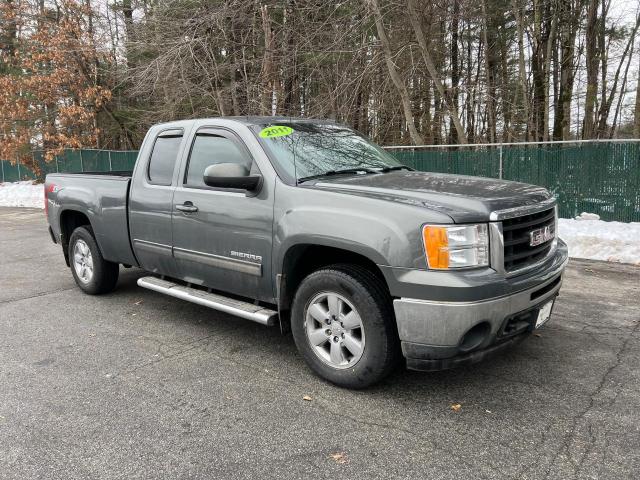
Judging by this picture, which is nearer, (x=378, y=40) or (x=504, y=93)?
(x=378, y=40)

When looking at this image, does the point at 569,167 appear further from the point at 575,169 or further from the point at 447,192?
the point at 447,192

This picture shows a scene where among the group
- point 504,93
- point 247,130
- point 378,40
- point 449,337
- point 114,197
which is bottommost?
point 449,337

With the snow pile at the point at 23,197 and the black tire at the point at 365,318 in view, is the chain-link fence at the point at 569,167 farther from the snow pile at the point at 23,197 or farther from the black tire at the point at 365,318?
the snow pile at the point at 23,197

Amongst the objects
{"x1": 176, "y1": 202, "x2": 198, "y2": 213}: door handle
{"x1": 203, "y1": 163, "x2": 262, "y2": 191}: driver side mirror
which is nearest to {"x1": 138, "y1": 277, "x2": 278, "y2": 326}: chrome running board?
{"x1": 176, "y1": 202, "x2": 198, "y2": 213}: door handle

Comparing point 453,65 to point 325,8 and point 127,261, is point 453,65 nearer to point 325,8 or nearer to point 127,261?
point 325,8

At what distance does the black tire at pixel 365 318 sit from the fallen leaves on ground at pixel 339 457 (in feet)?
2.23

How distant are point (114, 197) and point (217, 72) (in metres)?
11.7

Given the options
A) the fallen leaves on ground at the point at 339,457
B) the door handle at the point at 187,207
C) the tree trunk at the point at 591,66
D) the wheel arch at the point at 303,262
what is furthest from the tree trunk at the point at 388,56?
the fallen leaves on ground at the point at 339,457

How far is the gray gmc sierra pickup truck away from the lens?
3.17 meters

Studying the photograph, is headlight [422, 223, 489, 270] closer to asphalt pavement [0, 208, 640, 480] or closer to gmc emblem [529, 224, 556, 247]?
gmc emblem [529, 224, 556, 247]

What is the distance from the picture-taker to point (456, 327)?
310 centimetres

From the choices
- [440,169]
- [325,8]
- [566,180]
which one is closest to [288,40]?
[325,8]

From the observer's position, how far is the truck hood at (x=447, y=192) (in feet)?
10.6

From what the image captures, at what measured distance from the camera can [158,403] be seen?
3498mm
